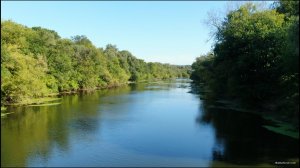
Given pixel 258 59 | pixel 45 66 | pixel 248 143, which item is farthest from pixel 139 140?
pixel 45 66

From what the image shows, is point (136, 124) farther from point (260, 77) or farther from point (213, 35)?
point (213, 35)

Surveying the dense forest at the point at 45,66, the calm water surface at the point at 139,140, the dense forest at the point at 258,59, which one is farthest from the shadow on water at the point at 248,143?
the dense forest at the point at 45,66

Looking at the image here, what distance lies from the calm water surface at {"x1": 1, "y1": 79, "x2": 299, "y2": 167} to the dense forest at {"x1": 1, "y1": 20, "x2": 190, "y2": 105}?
9.32 meters

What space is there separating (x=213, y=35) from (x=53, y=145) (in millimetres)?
42214

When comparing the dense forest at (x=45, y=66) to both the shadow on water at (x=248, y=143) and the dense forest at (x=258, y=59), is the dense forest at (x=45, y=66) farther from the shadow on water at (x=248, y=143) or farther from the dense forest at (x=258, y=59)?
the dense forest at (x=258, y=59)

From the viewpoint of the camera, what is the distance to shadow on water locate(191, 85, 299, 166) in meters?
25.3

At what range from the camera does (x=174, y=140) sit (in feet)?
104

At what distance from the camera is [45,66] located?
72375 millimetres

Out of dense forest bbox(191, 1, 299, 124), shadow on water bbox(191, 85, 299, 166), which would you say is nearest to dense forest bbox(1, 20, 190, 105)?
shadow on water bbox(191, 85, 299, 166)

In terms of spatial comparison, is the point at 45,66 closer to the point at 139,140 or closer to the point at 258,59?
the point at 258,59

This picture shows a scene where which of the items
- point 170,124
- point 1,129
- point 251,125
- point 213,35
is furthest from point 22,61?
point 251,125

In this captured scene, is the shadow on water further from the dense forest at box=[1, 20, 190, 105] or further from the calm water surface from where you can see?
the dense forest at box=[1, 20, 190, 105]

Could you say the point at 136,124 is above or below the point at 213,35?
below

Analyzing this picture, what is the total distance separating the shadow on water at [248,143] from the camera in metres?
25.3
